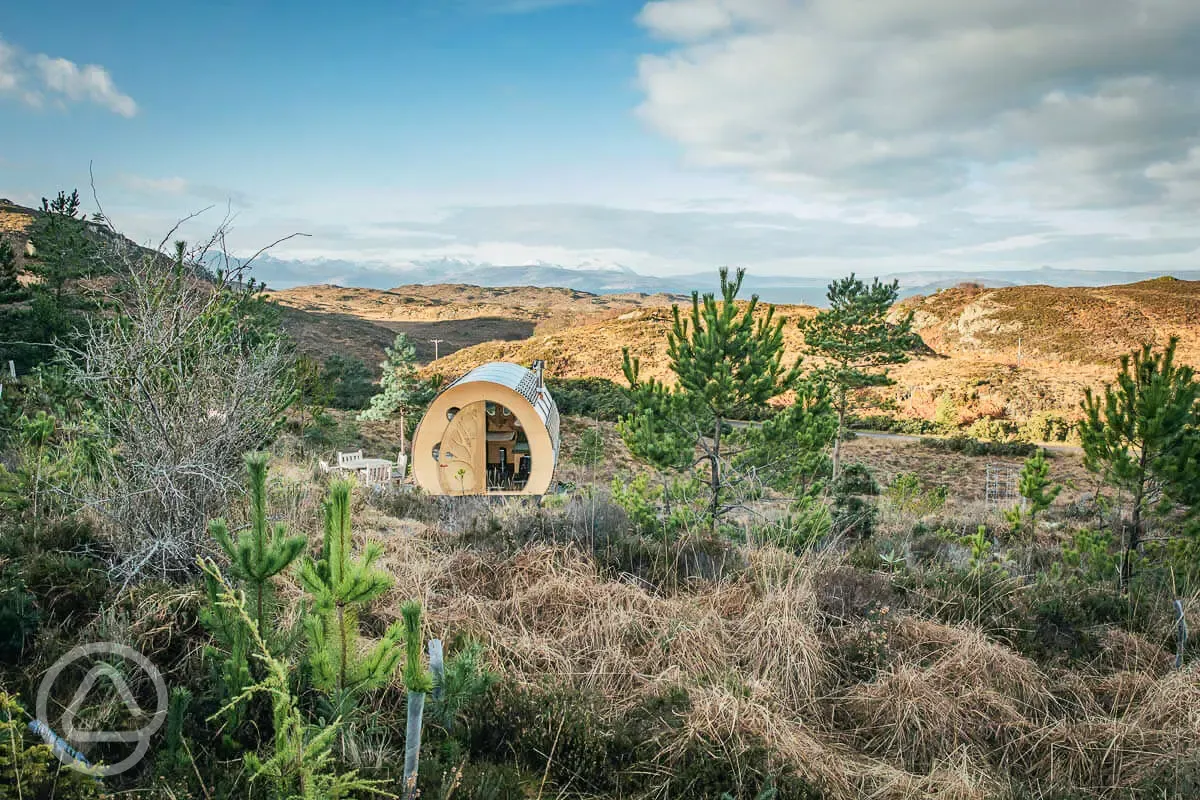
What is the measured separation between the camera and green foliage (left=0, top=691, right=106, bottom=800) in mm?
1660

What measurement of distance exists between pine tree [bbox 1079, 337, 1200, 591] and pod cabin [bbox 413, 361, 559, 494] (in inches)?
286

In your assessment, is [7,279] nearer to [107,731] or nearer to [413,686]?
[107,731]

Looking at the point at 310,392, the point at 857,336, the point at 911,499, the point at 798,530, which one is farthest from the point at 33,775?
the point at 857,336

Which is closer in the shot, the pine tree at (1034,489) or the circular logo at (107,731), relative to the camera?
the circular logo at (107,731)

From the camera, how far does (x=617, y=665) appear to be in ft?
9.84

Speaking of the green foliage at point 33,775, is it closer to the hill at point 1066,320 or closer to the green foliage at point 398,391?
the green foliage at point 398,391

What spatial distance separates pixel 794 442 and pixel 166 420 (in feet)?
18.8

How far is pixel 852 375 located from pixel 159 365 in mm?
20262

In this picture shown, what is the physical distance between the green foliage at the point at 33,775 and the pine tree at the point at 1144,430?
7539 mm

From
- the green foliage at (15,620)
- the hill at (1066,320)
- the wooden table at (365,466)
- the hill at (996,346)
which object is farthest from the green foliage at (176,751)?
the hill at (1066,320)

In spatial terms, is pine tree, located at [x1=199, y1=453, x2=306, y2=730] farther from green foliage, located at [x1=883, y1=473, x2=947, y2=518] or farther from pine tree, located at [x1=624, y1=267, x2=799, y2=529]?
green foliage, located at [x1=883, y1=473, x2=947, y2=518]

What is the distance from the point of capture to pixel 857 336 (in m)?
20.9

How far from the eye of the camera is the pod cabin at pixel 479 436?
10117 millimetres

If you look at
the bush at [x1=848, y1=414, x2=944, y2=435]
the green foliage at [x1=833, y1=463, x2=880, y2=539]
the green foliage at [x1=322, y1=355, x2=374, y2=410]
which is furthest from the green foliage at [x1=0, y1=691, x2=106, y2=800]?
the bush at [x1=848, y1=414, x2=944, y2=435]
